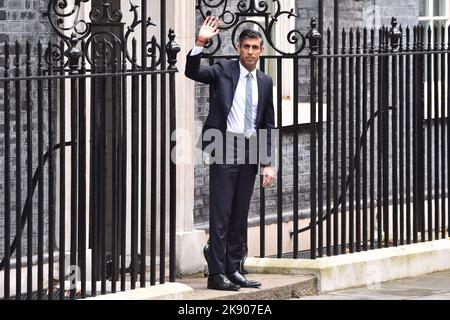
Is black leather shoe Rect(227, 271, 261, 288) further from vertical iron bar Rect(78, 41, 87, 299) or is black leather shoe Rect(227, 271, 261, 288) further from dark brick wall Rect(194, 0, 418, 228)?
dark brick wall Rect(194, 0, 418, 228)

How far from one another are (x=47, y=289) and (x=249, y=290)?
61.8 inches

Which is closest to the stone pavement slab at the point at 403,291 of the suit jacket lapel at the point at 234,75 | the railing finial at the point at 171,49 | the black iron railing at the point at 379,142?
the black iron railing at the point at 379,142

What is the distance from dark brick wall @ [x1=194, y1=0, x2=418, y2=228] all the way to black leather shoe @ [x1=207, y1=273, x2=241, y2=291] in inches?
77.9

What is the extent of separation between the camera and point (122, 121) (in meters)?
11.6

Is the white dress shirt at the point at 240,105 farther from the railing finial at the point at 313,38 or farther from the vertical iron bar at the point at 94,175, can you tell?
the vertical iron bar at the point at 94,175

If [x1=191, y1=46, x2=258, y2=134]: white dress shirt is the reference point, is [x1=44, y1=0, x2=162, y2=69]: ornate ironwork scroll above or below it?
above

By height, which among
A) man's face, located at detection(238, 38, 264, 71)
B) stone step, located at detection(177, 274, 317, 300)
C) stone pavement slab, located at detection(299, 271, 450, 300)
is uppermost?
man's face, located at detection(238, 38, 264, 71)

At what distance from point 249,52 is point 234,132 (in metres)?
0.55

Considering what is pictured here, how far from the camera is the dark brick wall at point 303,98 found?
14.3 m

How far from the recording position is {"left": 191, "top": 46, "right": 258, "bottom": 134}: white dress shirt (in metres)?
12.2

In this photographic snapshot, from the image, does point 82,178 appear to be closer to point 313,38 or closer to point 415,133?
point 313,38

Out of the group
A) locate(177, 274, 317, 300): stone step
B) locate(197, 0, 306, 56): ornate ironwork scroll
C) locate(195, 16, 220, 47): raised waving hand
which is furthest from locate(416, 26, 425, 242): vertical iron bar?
locate(195, 16, 220, 47): raised waving hand

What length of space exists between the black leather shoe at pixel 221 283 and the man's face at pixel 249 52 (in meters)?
1.44

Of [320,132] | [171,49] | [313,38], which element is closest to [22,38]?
[171,49]
